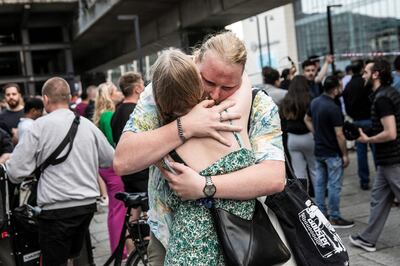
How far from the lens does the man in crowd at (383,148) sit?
191 inches

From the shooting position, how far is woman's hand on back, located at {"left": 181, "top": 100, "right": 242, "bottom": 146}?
1.88 metres

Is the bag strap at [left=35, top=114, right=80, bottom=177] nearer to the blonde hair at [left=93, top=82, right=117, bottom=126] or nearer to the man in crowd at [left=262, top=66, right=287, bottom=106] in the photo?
the blonde hair at [left=93, top=82, right=117, bottom=126]

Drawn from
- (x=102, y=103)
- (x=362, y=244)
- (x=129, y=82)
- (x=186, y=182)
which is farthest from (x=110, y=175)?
(x=186, y=182)

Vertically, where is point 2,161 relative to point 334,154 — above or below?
above

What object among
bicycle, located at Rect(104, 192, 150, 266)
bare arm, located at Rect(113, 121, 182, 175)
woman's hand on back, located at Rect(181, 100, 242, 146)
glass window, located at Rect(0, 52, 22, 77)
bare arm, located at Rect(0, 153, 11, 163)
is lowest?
bicycle, located at Rect(104, 192, 150, 266)

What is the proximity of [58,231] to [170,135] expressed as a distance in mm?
2568

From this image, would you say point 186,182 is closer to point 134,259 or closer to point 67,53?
point 134,259

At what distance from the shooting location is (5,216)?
4.23 metres

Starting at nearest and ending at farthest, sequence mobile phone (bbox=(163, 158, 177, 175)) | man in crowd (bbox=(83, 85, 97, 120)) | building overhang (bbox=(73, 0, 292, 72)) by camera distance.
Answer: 1. mobile phone (bbox=(163, 158, 177, 175))
2. man in crowd (bbox=(83, 85, 97, 120))
3. building overhang (bbox=(73, 0, 292, 72))

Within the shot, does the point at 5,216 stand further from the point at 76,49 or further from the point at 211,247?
the point at 76,49

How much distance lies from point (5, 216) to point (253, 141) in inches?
116

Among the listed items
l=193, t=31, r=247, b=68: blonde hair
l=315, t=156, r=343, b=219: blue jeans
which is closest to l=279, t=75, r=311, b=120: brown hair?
l=315, t=156, r=343, b=219: blue jeans

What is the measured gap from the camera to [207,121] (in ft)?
6.18

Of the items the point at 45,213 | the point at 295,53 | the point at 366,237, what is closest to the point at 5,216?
the point at 45,213
